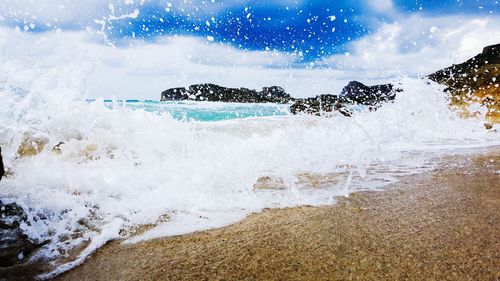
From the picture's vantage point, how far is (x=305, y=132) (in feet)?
19.5

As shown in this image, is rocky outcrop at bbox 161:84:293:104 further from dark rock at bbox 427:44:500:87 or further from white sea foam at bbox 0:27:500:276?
white sea foam at bbox 0:27:500:276

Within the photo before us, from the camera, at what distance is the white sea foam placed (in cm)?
290

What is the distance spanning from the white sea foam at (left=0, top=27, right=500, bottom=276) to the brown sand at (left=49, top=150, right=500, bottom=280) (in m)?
0.26

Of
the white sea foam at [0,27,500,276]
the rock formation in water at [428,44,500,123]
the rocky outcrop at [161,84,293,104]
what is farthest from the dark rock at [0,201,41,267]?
the rocky outcrop at [161,84,293,104]

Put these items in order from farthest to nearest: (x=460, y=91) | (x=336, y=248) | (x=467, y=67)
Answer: (x=467, y=67), (x=460, y=91), (x=336, y=248)

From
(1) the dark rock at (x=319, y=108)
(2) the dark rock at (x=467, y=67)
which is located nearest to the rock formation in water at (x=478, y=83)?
(2) the dark rock at (x=467, y=67)

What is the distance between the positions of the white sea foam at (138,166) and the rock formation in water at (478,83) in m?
6.92

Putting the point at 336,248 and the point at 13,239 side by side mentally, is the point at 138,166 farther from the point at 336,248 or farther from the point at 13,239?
the point at 336,248

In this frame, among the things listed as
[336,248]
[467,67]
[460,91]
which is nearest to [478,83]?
[460,91]

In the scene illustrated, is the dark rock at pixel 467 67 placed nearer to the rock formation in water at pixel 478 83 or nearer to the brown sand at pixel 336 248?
the rock formation in water at pixel 478 83

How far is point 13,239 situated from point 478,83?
19.7 metres

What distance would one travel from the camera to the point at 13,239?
238cm

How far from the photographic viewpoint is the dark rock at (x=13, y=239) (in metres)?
2.21

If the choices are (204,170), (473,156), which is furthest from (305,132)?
(473,156)
